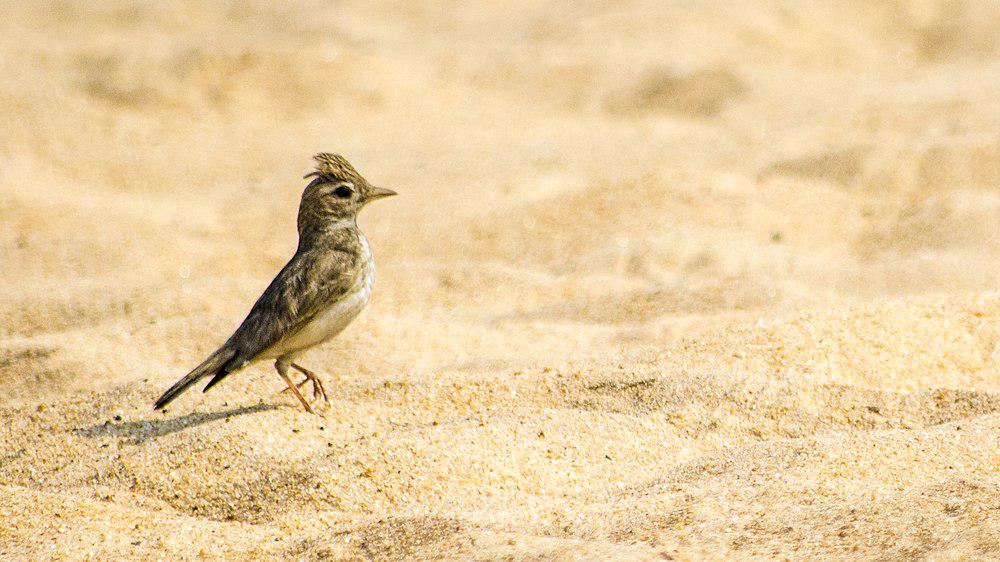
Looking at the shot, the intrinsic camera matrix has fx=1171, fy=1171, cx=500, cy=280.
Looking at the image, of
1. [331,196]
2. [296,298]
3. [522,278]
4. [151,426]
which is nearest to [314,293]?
[296,298]

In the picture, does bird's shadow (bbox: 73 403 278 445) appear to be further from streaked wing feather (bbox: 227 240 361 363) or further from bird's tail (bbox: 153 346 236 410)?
streaked wing feather (bbox: 227 240 361 363)

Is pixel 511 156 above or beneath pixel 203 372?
above

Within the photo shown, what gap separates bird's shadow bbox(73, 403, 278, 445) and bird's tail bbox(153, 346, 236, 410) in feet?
0.51

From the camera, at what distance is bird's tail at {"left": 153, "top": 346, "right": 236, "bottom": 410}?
4465mm

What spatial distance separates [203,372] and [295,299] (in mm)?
460

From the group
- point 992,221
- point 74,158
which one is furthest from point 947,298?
point 74,158

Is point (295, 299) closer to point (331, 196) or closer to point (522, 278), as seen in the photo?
point (331, 196)

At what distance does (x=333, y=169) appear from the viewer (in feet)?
16.3

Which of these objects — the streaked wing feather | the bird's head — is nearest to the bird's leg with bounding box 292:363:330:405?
the streaked wing feather

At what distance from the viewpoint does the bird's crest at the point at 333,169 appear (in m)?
4.94

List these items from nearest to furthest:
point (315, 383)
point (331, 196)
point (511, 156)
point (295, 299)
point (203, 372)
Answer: point (203, 372), point (295, 299), point (315, 383), point (331, 196), point (511, 156)

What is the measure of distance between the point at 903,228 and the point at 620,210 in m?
1.86

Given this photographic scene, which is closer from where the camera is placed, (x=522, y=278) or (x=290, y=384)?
(x=290, y=384)

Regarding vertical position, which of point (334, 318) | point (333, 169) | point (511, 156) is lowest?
point (334, 318)
